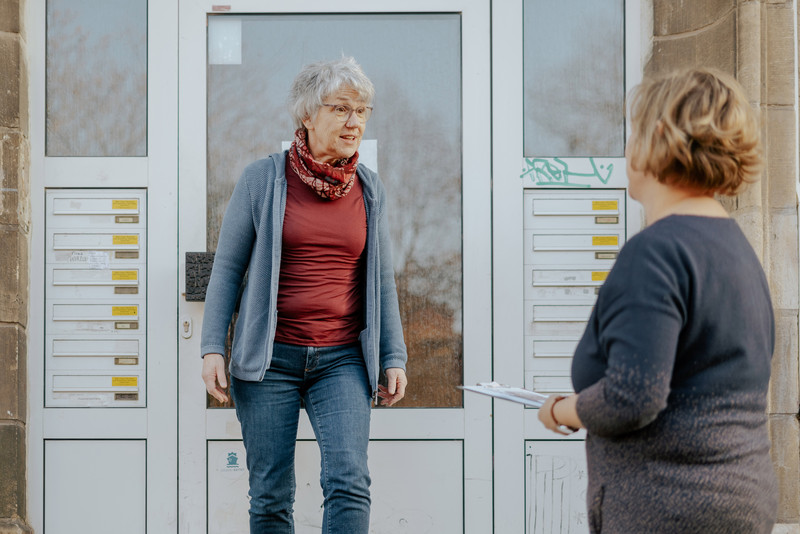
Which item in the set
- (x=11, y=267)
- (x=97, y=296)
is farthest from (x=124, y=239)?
(x=11, y=267)

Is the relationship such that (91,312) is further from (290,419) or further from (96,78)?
(290,419)

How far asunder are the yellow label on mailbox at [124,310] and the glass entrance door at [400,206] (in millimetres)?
191

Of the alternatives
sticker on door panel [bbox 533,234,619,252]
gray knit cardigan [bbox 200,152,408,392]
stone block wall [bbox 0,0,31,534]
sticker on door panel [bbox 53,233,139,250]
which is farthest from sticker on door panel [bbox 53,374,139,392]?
Answer: sticker on door panel [bbox 533,234,619,252]

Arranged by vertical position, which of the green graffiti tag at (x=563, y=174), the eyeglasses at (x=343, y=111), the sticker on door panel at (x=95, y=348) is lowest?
the sticker on door panel at (x=95, y=348)

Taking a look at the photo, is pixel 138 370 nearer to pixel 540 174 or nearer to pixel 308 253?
pixel 308 253

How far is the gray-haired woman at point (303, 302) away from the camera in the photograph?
277 centimetres

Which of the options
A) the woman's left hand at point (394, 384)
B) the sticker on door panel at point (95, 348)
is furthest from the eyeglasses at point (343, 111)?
the sticker on door panel at point (95, 348)

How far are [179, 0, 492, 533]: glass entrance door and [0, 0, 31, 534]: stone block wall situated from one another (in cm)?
61

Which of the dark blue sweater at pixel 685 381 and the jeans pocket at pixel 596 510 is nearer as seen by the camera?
the dark blue sweater at pixel 685 381

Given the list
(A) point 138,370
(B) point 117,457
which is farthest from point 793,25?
(B) point 117,457

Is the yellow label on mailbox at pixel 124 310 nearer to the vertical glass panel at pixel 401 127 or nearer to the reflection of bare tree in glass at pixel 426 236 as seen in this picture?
the vertical glass panel at pixel 401 127

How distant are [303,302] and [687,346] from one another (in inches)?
59.2

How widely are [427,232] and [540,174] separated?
1.67 ft

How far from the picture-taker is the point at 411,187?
11.6 ft
